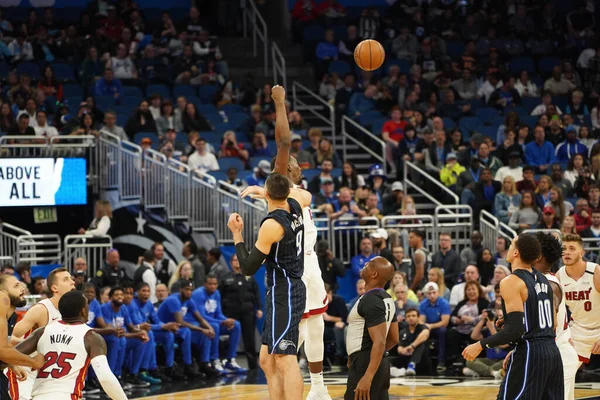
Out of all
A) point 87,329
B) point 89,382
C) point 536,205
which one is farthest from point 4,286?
point 536,205

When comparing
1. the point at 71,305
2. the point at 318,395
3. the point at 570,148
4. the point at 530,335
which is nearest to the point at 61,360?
the point at 71,305

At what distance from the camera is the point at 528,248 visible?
8477mm

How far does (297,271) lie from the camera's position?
9578mm

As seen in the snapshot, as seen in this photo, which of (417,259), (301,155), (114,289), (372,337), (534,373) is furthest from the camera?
(301,155)

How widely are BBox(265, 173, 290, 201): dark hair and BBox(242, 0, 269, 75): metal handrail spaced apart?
52.8 ft

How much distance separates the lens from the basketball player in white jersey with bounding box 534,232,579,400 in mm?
9320

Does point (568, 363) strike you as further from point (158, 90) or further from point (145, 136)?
point (158, 90)

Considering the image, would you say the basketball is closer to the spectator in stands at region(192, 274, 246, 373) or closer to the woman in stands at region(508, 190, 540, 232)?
the spectator in stands at region(192, 274, 246, 373)

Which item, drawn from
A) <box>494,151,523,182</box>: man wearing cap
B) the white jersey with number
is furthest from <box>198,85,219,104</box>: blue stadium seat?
the white jersey with number

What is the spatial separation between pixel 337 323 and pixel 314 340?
7.22 metres

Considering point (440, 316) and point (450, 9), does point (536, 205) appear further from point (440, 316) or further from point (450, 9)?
point (450, 9)

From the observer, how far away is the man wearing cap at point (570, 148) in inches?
872

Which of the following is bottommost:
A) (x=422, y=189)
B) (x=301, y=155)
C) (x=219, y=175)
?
(x=422, y=189)

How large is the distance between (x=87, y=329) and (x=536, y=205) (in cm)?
1229
